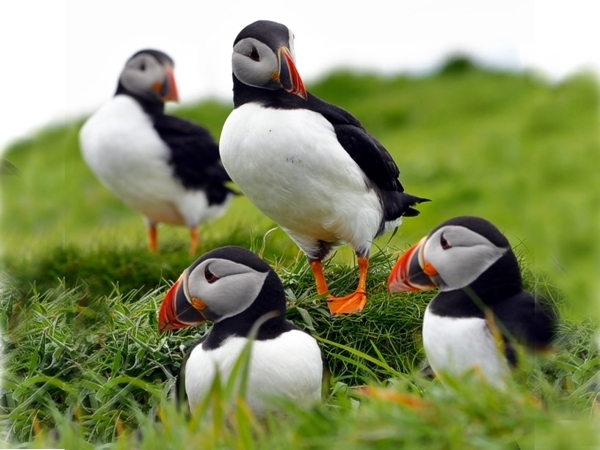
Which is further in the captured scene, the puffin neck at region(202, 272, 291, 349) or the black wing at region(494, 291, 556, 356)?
the puffin neck at region(202, 272, 291, 349)

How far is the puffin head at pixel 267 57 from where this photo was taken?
430 cm

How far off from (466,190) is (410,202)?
460 centimetres

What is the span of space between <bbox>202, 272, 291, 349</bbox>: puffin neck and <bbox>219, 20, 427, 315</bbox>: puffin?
21.7 inches

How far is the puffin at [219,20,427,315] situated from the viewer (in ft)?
14.4

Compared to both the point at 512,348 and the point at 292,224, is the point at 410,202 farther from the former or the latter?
the point at 512,348

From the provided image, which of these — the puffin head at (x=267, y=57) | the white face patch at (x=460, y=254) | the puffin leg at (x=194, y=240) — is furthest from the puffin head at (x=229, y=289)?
the puffin leg at (x=194, y=240)

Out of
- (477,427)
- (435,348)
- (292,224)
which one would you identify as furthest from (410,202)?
(477,427)

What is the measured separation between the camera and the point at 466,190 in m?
9.61

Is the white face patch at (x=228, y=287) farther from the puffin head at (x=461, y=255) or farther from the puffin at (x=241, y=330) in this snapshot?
the puffin head at (x=461, y=255)

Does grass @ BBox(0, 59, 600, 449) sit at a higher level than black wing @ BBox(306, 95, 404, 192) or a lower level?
lower

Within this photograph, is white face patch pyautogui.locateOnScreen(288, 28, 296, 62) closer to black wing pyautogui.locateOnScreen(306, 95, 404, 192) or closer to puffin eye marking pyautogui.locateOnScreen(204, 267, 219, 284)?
black wing pyautogui.locateOnScreen(306, 95, 404, 192)

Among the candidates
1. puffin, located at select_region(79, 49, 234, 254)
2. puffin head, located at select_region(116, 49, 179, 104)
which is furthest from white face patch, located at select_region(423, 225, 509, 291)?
puffin, located at select_region(79, 49, 234, 254)

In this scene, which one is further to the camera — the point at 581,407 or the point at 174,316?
the point at 174,316

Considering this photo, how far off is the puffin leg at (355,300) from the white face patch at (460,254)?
34.8 inches
